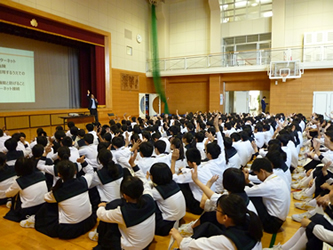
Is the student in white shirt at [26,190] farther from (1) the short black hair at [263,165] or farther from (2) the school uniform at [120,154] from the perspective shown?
(1) the short black hair at [263,165]

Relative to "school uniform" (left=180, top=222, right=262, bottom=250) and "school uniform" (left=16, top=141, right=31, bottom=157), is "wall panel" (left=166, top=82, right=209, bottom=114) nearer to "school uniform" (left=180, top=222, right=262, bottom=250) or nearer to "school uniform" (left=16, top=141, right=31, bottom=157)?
"school uniform" (left=16, top=141, right=31, bottom=157)

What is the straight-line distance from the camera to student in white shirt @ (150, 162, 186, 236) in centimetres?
Result: 236

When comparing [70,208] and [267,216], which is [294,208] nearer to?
[267,216]

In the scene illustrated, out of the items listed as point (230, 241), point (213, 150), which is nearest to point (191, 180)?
point (213, 150)

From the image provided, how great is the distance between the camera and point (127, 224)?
1986 millimetres

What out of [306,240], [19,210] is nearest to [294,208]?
[306,240]

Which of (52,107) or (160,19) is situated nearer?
(52,107)

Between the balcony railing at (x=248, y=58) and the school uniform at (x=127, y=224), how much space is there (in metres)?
12.5

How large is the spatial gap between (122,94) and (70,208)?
37.3ft

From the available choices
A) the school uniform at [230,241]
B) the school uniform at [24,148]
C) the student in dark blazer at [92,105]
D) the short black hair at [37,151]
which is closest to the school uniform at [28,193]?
the short black hair at [37,151]

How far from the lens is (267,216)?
102 inches

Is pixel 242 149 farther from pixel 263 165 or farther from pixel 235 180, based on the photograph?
pixel 235 180

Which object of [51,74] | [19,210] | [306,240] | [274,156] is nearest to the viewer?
[306,240]

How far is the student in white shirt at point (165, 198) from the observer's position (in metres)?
2.36
